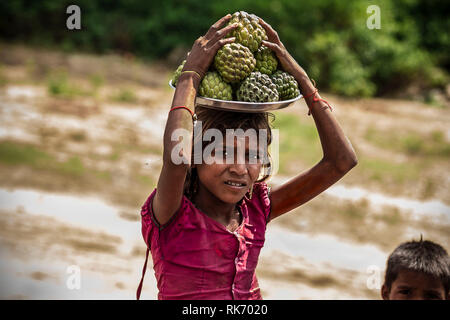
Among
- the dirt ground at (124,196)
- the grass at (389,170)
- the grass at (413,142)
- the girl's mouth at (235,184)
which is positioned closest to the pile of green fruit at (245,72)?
the girl's mouth at (235,184)

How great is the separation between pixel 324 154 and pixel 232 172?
0.39 m

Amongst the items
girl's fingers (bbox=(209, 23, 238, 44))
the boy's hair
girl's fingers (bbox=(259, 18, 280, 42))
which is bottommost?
the boy's hair

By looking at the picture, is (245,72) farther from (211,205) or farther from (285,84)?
(211,205)

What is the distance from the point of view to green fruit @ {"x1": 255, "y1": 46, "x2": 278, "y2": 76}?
1.81m

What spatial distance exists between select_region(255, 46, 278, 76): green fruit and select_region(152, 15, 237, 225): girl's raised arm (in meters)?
0.12

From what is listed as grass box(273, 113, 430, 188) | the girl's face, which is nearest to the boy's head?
the girl's face

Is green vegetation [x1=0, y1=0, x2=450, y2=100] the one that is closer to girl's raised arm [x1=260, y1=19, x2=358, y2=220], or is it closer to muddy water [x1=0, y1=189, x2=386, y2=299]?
muddy water [x1=0, y1=189, x2=386, y2=299]

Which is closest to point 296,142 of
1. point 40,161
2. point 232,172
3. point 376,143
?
point 376,143

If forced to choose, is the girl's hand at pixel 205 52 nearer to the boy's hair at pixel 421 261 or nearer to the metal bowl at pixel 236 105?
the metal bowl at pixel 236 105

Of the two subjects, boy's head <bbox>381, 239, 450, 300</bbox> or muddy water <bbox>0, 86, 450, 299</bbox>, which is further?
muddy water <bbox>0, 86, 450, 299</bbox>

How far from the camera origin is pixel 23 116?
7.29 meters

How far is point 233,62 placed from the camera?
1.72 m
